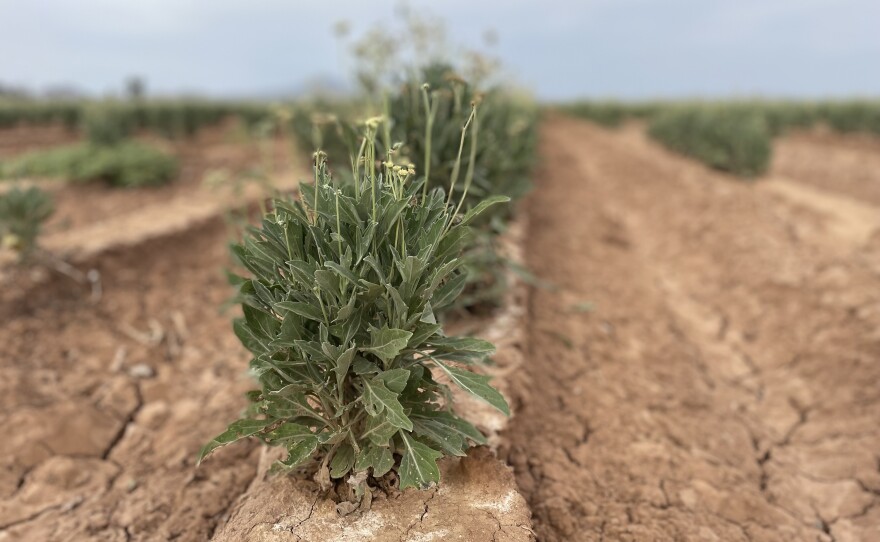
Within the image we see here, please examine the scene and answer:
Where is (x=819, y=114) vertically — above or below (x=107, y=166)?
above

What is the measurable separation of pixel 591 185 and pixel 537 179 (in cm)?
88

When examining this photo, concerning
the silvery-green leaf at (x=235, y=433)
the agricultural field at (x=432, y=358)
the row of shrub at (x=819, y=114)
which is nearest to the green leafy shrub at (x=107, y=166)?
the agricultural field at (x=432, y=358)

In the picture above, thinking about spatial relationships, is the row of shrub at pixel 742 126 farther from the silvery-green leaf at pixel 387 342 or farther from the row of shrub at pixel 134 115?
the row of shrub at pixel 134 115

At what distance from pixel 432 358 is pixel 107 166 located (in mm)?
8127

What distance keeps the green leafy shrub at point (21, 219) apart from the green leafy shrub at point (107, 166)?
4104mm

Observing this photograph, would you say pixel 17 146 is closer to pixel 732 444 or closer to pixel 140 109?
pixel 140 109

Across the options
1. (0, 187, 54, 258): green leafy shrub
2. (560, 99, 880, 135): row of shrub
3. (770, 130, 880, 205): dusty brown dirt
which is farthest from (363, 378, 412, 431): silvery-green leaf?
(560, 99, 880, 135): row of shrub

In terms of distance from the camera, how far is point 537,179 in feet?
29.8

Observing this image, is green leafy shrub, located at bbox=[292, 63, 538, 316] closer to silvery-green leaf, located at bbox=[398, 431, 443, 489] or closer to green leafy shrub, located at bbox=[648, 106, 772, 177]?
silvery-green leaf, located at bbox=[398, 431, 443, 489]

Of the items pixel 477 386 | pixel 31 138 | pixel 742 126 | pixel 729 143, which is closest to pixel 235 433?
pixel 477 386

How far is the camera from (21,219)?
4.37 metres

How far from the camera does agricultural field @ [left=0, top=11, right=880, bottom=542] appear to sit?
5.94 feet

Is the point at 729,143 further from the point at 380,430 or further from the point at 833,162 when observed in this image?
the point at 380,430

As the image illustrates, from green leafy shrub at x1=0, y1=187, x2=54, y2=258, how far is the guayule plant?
133 inches
